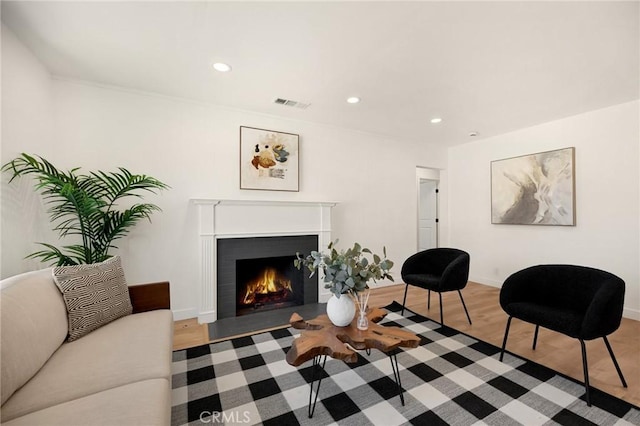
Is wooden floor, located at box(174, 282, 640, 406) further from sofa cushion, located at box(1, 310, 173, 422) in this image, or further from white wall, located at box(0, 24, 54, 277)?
white wall, located at box(0, 24, 54, 277)

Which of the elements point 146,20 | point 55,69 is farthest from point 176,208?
point 146,20

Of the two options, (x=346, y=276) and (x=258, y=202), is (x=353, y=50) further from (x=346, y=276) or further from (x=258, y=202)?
(x=258, y=202)

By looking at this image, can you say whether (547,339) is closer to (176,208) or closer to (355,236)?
(355,236)

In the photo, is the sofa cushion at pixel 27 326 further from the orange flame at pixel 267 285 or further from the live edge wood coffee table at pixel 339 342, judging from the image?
the orange flame at pixel 267 285

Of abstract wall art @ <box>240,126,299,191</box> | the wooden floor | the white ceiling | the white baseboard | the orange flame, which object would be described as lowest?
the wooden floor

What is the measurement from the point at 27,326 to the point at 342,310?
156cm

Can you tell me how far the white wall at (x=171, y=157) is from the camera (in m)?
2.50

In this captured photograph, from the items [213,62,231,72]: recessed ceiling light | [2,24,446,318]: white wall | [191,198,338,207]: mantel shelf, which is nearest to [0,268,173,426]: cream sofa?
[2,24,446,318]: white wall

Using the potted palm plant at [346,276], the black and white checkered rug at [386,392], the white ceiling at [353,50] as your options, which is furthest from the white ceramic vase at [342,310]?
the white ceiling at [353,50]

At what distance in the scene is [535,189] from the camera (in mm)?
3803

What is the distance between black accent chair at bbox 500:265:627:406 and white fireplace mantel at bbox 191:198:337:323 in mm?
2122

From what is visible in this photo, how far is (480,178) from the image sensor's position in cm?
452

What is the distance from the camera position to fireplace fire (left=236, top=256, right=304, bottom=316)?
3.34 metres

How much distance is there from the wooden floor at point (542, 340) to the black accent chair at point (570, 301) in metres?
0.13
